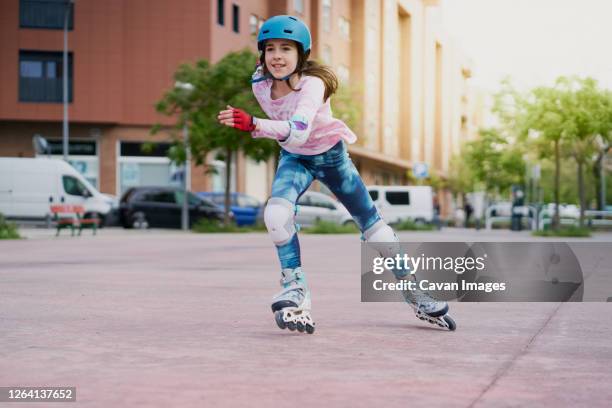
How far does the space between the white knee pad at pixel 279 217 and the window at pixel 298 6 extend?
1869 inches

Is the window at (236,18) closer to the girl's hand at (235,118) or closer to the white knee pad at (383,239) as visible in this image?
the white knee pad at (383,239)

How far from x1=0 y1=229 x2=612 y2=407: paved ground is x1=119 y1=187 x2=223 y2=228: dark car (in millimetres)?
26027

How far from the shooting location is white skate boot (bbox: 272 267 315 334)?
528 centimetres

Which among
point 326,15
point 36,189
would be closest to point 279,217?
point 36,189

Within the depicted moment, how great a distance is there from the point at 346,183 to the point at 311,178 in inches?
7.7

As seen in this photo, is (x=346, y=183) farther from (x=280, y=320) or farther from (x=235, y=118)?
(x=235, y=118)

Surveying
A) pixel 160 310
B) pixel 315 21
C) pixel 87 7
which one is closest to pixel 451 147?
pixel 315 21

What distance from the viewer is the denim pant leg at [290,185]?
212 inches

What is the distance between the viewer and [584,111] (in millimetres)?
32625

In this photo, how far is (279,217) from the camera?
210 inches

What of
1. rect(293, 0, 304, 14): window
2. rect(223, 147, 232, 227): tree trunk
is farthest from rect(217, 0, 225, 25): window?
rect(223, 147, 232, 227): tree trunk

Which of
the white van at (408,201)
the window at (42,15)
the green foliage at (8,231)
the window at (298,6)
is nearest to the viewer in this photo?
the green foliage at (8,231)

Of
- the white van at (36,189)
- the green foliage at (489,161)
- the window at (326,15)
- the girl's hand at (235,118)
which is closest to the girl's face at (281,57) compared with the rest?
the girl's hand at (235,118)

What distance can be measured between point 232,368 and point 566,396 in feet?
4.38
